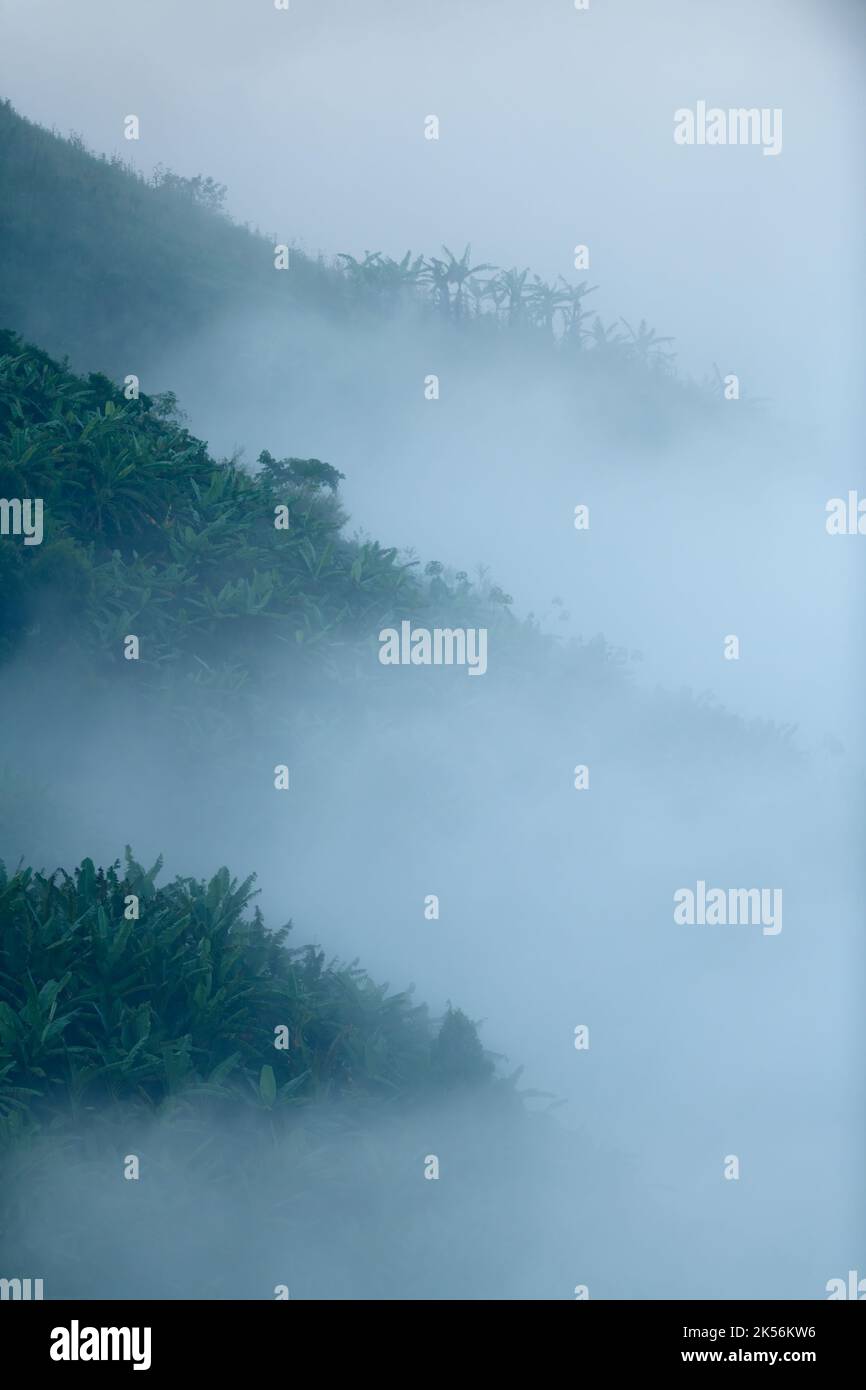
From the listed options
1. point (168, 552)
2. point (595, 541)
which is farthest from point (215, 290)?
point (595, 541)

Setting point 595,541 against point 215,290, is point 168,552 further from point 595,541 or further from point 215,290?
point 595,541

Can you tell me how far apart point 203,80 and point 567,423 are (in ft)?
9.84

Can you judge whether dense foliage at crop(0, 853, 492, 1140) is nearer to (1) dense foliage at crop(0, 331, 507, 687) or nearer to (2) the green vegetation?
(1) dense foliage at crop(0, 331, 507, 687)

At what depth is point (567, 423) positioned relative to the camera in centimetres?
614

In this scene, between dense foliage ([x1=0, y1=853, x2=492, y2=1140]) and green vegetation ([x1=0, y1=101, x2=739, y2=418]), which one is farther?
green vegetation ([x1=0, y1=101, x2=739, y2=418])

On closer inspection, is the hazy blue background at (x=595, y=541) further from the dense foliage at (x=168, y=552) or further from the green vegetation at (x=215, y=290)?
the dense foliage at (x=168, y=552)

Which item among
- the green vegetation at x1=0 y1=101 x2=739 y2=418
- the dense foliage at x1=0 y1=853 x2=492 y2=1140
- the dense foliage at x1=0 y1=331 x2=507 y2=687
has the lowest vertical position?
the dense foliage at x1=0 y1=853 x2=492 y2=1140

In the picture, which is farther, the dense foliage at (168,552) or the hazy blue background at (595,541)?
the dense foliage at (168,552)

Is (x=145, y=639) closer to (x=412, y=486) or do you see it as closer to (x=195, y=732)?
(x=195, y=732)

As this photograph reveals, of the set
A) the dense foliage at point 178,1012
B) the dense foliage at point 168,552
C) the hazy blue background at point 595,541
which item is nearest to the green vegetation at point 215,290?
the hazy blue background at point 595,541

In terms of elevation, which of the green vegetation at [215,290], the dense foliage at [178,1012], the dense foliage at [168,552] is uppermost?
the green vegetation at [215,290]

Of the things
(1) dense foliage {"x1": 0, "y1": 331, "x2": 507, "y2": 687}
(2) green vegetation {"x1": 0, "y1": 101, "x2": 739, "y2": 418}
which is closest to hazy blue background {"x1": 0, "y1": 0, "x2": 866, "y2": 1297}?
(2) green vegetation {"x1": 0, "y1": 101, "x2": 739, "y2": 418}

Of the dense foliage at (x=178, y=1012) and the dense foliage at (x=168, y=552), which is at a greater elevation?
the dense foliage at (x=168, y=552)

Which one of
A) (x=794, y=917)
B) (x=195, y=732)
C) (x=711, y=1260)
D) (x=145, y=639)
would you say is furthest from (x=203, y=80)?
(x=711, y=1260)
